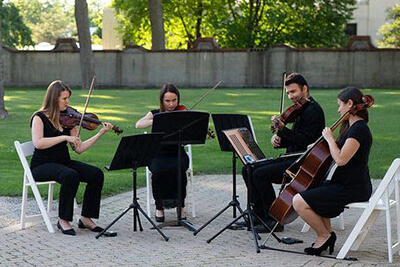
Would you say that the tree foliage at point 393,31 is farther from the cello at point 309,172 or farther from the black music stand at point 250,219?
the cello at point 309,172

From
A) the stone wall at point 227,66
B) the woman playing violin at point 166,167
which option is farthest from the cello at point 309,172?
the stone wall at point 227,66

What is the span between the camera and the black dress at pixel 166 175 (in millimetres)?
10703

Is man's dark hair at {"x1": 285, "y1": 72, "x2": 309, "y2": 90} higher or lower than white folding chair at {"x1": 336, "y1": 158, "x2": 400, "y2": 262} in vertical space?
A: higher

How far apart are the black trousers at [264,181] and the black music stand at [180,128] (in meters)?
0.70

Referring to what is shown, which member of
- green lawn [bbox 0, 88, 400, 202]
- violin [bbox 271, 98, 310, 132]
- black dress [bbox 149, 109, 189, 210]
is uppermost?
violin [bbox 271, 98, 310, 132]

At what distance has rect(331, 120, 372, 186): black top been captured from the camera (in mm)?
8508

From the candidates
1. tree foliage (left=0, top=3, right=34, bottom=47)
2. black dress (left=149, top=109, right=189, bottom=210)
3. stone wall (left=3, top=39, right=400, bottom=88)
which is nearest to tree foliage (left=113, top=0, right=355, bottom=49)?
stone wall (left=3, top=39, right=400, bottom=88)

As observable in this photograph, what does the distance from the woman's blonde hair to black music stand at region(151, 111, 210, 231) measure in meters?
1.13

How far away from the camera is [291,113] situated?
9.71 metres

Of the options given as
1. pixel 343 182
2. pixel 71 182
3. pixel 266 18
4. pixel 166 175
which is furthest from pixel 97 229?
pixel 266 18

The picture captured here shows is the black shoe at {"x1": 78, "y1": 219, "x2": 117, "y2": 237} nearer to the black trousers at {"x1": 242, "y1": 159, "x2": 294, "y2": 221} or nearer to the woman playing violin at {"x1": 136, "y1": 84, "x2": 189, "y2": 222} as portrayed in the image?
the woman playing violin at {"x1": 136, "y1": 84, "x2": 189, "y2": 222}

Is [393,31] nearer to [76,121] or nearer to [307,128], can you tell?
[307,128]

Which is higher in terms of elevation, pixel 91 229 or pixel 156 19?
pixel 156 19

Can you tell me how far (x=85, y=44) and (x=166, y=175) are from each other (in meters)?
33.1
